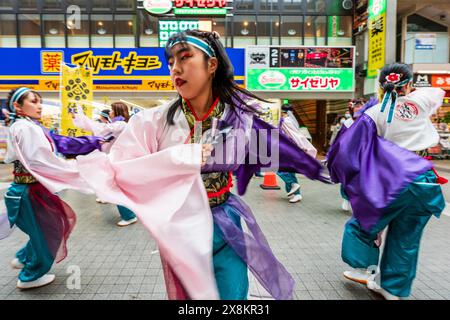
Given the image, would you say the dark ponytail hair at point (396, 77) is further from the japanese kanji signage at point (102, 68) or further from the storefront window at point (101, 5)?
the storefront window at point (101, 5)

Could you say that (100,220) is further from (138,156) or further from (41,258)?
(138,156)

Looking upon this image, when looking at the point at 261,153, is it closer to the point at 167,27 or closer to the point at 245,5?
the point at 167,27

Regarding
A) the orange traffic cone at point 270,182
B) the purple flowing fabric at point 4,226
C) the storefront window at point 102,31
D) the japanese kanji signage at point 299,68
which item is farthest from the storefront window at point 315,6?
the purple flowing fabric at point 4,226

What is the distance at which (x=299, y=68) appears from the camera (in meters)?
13.9

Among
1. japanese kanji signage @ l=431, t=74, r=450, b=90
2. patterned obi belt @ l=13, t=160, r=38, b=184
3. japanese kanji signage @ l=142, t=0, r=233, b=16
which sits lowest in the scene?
patterned obi belt @ l=13, t=160, r=38, b=184

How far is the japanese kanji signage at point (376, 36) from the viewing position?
1150 centimetres

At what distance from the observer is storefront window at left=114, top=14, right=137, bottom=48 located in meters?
15.1

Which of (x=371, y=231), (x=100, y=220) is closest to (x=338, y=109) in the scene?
(x=100, y=220)

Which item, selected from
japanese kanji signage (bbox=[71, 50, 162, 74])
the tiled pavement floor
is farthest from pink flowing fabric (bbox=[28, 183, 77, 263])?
japanese kanji signage (bbox=[71, 50, 162, 74])

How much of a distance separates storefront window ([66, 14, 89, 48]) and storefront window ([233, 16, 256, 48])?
6418 millimetres

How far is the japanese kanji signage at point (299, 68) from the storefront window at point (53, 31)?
807 centimetres

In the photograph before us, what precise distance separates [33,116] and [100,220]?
2.64 meters

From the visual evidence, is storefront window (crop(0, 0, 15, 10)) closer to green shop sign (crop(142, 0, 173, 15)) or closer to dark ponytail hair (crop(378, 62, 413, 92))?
green shop sign (crop(142, 0, 173, 15))

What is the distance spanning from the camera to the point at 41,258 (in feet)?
9.62
